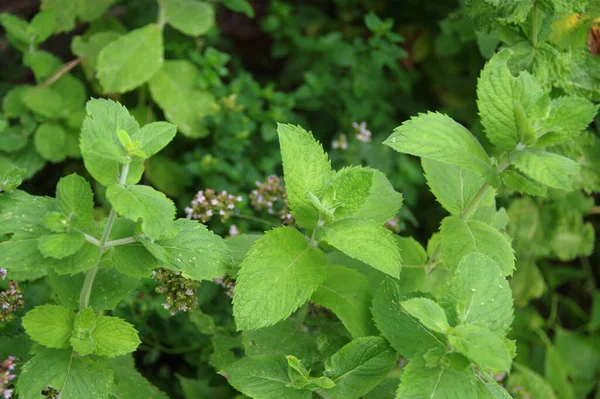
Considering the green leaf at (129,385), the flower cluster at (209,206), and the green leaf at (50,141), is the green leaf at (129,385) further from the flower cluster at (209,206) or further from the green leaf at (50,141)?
the green leaf at (50,141)

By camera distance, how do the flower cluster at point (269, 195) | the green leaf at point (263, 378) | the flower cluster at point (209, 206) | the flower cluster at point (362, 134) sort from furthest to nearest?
the flower cluster at point (362, 134)
the flower cluster at point (269, 195)
the flower cluster at point (209, 206)
the green leaf at point (263, 378)

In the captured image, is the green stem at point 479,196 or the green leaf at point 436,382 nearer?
the green leaf at point 436,382

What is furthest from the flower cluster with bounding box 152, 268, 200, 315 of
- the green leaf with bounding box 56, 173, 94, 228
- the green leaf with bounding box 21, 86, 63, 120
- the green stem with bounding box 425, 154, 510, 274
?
the green leaf with bounding box 21, 86, 63, 120

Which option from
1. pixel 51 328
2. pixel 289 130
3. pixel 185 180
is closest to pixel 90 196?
pixel 51 328

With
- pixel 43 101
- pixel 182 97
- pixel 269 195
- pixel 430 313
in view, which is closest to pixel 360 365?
pixel 430 313

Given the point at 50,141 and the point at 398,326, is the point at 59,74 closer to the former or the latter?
the point at 50,141

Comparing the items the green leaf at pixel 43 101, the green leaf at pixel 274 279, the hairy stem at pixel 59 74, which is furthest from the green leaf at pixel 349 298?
the hairy stem at pixel 59 74
